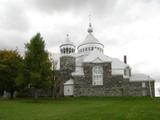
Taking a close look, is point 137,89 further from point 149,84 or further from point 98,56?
point 98,56

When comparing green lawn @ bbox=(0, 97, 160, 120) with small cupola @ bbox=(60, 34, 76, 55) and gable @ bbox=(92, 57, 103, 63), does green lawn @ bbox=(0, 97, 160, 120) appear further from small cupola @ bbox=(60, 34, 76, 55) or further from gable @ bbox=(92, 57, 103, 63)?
small cupola @ bbox=(60, 34, 76, 55)

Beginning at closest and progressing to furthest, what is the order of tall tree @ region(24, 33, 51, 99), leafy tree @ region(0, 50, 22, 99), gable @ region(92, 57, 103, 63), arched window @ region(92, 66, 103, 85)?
1. tall tree @ region(24, 33, 51, 99)
2. leafy tree @ region(0, 50, 22, 99)
3. arched window @ region(92, 66, 103, 85)
4. gable @ region(92, 57, 103, 63)

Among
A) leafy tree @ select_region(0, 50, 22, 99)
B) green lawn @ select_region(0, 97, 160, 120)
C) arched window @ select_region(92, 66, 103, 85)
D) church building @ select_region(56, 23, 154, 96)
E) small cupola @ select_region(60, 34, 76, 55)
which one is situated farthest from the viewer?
small cupola @ select_region(60, 34, 76, 55)

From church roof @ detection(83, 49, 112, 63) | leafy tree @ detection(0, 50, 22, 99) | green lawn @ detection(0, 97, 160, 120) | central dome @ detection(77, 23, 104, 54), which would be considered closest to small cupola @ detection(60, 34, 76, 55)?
central dome @ detection(77, 23, 104, 54)

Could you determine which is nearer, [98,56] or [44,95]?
[98,56]

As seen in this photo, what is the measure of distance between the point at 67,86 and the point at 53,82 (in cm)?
363

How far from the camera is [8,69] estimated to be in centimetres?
4738

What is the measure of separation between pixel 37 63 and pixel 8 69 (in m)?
8.20

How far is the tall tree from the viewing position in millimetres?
40919

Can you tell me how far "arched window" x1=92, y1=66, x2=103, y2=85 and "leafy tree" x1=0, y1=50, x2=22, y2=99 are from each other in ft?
48.5

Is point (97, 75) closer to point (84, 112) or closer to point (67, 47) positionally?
point (67, 47)

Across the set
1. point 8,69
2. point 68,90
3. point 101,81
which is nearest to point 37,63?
point 8,69

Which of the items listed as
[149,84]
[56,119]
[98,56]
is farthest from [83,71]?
[56,119]

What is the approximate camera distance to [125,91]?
173 feet
